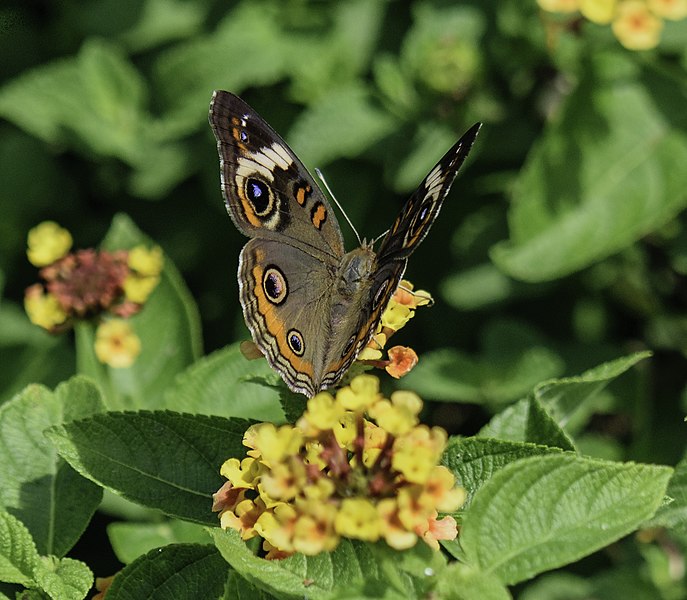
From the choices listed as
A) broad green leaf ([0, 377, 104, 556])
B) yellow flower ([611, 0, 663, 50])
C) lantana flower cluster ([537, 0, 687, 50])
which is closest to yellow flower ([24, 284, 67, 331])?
broad green leaf ([0, 377, 104, 556])

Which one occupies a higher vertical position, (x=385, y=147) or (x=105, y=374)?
(x=385, y=147)

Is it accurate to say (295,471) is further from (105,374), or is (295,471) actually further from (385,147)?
(385,147)

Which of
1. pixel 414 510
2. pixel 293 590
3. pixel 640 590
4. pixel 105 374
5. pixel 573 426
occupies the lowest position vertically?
pixel 640 590

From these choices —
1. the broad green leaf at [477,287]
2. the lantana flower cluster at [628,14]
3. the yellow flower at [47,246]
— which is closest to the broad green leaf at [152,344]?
the yellow flower at [47,246]

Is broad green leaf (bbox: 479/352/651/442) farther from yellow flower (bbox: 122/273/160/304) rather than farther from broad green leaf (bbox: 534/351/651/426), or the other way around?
yellow flower (bbox: 122/273/160/304)

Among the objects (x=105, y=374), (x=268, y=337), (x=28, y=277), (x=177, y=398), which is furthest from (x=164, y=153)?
(x=268, y=337)

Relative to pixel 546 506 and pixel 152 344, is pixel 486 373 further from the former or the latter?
pixel 546 506

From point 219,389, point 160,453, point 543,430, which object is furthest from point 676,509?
point 219,389
